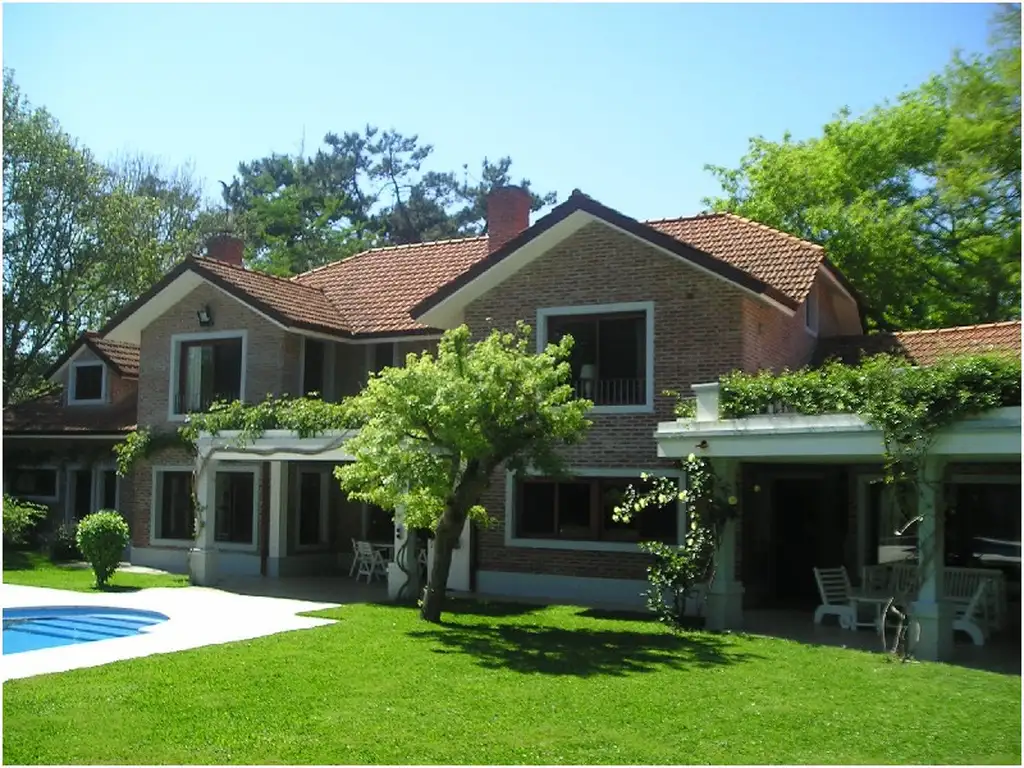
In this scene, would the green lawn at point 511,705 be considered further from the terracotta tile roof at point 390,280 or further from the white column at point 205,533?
the terracotta tile roof at point 390,280

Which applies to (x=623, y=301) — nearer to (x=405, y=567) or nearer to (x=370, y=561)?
(x=405, y=567)

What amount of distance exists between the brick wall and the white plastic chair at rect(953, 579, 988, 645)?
196 inches

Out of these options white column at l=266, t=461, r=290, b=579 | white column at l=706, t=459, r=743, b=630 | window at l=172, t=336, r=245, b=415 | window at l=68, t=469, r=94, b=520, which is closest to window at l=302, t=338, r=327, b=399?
window at l=172, t=336, r=245, b=415

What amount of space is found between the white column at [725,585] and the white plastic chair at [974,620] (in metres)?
2.95

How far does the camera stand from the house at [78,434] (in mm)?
27156

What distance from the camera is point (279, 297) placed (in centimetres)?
2366

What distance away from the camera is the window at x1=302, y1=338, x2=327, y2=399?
23.8 m

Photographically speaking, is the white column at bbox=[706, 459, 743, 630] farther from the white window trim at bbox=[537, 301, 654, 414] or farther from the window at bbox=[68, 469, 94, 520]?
the window at bbox=[68, 469, 94, 520]

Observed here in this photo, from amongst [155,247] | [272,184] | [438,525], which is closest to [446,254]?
[438,525]

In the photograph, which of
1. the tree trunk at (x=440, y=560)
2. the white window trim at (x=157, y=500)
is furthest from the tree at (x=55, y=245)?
the tree trunk at (x=440, y=560)

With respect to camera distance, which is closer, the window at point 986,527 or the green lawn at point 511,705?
the green lawn at point 511,705

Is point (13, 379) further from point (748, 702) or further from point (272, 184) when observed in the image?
point (748, 702)

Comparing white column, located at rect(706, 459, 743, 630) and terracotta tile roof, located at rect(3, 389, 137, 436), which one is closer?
white column, located at rect(706, 459, 743, 630)

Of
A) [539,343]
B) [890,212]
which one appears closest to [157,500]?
[539,343]
